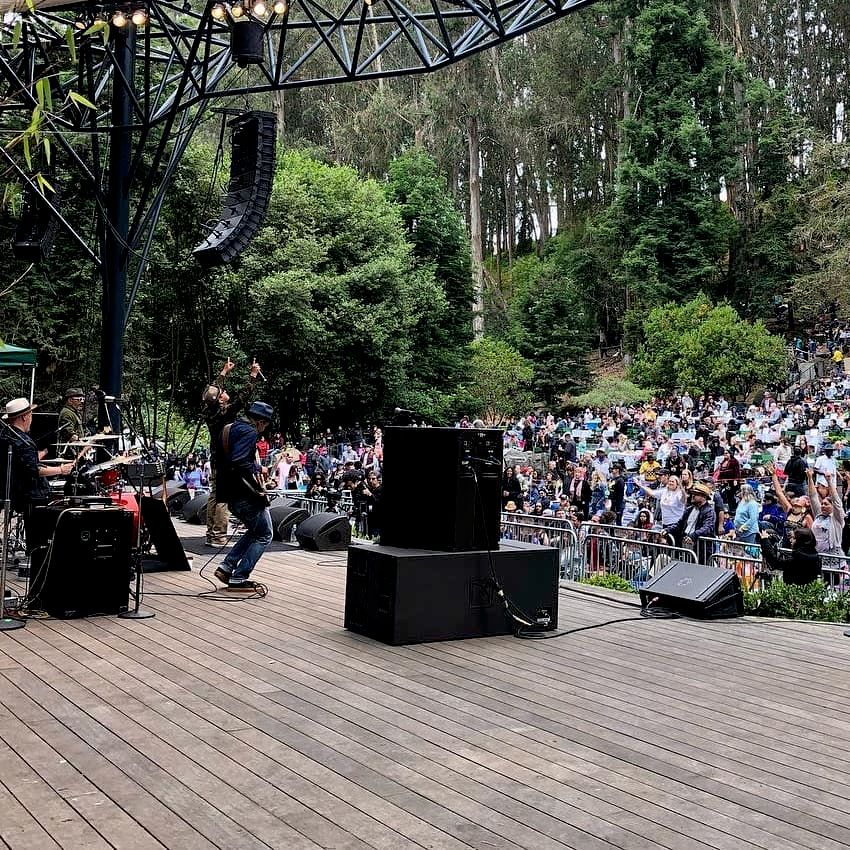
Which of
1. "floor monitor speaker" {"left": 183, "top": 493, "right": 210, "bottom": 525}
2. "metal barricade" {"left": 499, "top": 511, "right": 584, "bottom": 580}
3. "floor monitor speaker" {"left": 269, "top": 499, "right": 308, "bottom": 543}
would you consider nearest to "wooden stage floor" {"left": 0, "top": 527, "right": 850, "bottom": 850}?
"metal barricade" {"left": 499, "top": 511, "right": 584, "bottom": 580}

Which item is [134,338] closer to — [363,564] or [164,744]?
[363,564]

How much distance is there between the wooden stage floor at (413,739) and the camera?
11.8ft

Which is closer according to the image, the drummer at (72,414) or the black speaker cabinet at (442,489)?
the black speaker cabinet at (442,489)

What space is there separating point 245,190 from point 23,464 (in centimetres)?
516

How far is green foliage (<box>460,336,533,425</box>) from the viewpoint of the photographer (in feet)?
121

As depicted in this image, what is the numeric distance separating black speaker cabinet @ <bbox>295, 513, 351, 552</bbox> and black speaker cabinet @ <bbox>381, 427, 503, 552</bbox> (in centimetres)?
454

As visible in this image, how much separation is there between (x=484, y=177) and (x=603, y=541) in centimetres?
5045

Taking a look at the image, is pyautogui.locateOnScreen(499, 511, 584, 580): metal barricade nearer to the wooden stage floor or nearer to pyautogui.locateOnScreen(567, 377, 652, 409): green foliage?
the wooden stage floor


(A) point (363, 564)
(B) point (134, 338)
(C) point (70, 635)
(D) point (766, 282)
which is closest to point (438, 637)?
(A) point (363, 564)

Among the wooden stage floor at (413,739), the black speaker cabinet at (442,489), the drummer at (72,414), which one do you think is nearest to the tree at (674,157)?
the drummer at (72,414)

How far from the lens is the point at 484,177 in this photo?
58.5m

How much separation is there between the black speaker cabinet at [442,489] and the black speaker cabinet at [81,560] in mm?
1935

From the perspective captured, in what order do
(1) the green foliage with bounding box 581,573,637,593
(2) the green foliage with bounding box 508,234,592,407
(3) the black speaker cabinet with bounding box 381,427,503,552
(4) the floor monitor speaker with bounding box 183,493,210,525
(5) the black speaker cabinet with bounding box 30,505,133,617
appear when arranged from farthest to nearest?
(2) the green foliage with bounding box 508,234,592,407, (4) the floor monitor speaker with bounding box 183,493,210,525, (1) the green foliage with bounding box 581,573,637,593, (5) the black speaker cabinet with bounding box 30,505,133,617, (3) the black speaker cabinet with bounding box 381,427,503,552

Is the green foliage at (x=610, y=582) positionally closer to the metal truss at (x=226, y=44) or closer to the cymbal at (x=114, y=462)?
the cymbal at (x=114, y=462)
